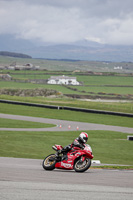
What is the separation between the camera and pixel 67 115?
56719 millimetres

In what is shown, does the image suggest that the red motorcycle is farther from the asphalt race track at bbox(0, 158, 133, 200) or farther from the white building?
the white building

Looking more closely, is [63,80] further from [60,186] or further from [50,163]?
[60,186]

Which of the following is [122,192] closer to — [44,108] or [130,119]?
[130,119]

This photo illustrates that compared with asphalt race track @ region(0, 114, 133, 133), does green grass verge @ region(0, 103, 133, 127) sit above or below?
above

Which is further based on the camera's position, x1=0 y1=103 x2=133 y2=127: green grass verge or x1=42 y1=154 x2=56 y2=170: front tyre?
x1=0 y1=103 x2=133 y2=127: green grass verge

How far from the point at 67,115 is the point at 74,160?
4088 cm

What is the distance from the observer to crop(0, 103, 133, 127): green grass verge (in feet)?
169

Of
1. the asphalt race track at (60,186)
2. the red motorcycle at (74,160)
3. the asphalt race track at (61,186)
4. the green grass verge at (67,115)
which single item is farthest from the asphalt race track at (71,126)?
the asphalt race track at (60,186)

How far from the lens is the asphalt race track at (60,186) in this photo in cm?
1021

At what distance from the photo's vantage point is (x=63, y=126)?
45.2 metres

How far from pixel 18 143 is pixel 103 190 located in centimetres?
1794

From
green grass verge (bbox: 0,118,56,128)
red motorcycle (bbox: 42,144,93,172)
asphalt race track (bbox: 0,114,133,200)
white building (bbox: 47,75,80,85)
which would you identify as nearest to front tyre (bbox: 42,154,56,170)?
red motorcycle (bbox: 42,144,93,172)

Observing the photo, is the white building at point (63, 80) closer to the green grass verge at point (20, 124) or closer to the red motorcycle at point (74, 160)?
the green grass verge at point (20, 124)

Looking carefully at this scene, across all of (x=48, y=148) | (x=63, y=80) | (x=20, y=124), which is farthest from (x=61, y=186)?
(x=63, y=80)
